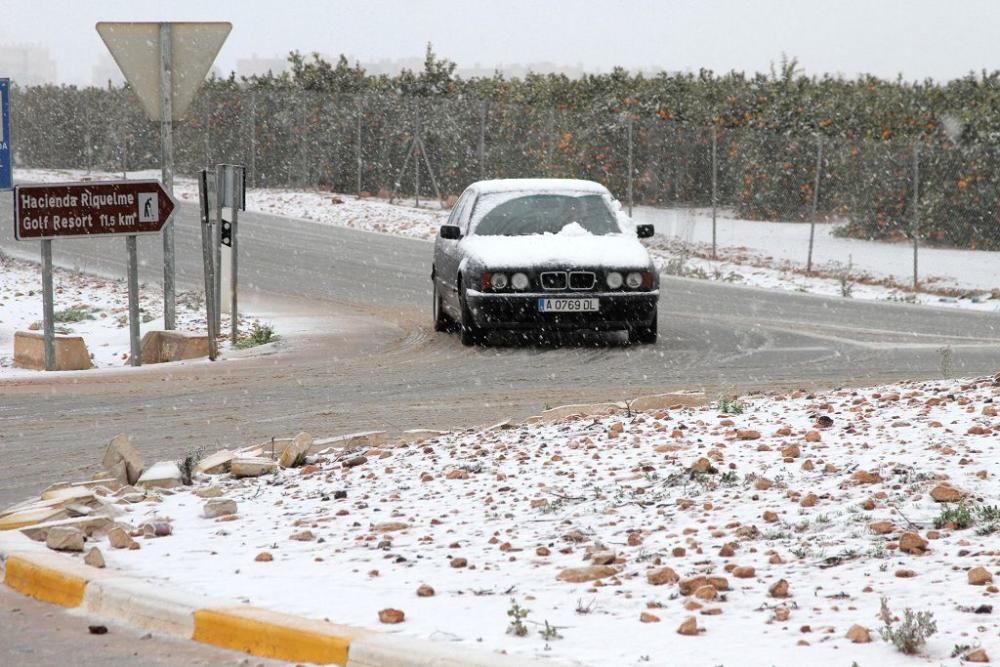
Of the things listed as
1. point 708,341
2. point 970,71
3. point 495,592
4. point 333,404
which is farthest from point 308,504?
point 970,71

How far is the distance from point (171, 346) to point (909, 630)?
39.0 ft

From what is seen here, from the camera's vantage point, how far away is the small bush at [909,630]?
5.10 m

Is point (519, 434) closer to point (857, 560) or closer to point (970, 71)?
point (857, 560)

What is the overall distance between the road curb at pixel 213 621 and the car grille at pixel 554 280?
28.8 ft

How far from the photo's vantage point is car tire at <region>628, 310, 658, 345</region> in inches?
629

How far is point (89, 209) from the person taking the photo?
48.9ft

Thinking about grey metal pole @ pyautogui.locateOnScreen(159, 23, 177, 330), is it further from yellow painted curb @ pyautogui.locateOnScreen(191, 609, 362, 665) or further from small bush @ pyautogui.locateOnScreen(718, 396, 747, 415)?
yellow painted curb @ pyautogui.locateOnScreen(191, 609, 362, 665)

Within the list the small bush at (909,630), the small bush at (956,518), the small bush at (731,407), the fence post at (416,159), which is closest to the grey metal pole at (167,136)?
the small bush at (731,407)

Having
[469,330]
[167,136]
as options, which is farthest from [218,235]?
[469,330]

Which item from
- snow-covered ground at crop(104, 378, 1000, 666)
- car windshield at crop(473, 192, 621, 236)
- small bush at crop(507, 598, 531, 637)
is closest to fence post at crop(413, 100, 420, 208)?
car windshield at crop(473, 192, 621, 236)

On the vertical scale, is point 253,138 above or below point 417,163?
above

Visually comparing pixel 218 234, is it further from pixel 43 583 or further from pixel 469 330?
pixel 43 583

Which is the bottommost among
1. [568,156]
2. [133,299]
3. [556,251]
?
[133,299]

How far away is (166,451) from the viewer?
10195 mm
